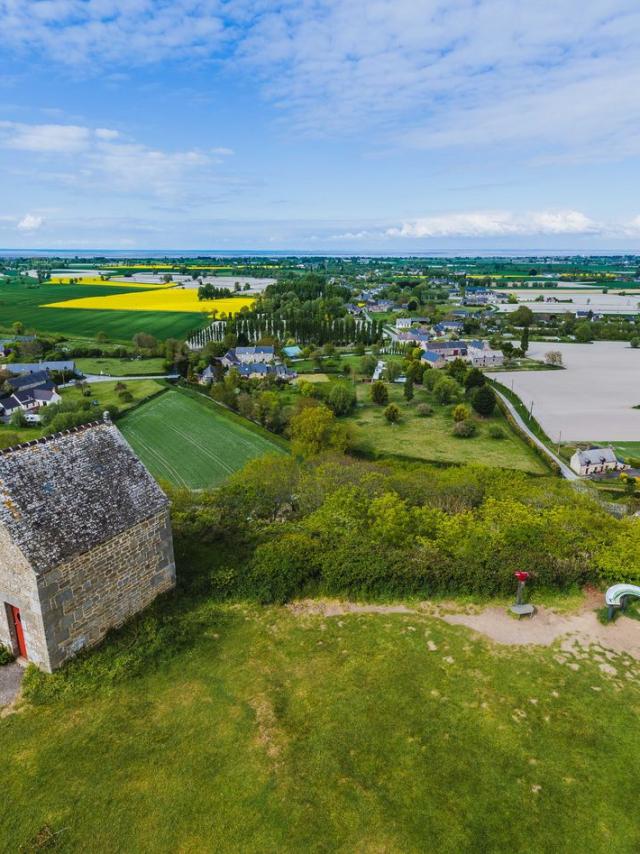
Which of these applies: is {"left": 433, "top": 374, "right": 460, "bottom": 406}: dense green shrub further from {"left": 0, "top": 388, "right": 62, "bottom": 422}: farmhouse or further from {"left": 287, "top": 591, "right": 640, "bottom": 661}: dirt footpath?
{"left": 287, "top": 591, "right": 640, "bottom": 661}: dirt footpath

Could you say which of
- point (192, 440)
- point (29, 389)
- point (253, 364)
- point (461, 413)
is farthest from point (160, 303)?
point (461, 413)

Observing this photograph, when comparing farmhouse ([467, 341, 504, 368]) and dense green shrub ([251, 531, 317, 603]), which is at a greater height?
dense green shrub ([251, 531, 317, 603])

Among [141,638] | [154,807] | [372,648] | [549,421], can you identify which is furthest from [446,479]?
[549,421]

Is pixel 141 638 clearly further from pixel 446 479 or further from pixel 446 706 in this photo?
pixel 446 479

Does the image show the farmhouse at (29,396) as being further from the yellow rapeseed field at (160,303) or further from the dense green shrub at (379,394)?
the yellow rapeseed field at (160,303)

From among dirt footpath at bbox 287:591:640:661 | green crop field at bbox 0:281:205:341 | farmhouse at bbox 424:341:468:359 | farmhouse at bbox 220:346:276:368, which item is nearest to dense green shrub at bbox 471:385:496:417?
farmhouse at bbox 424:341:468:359
